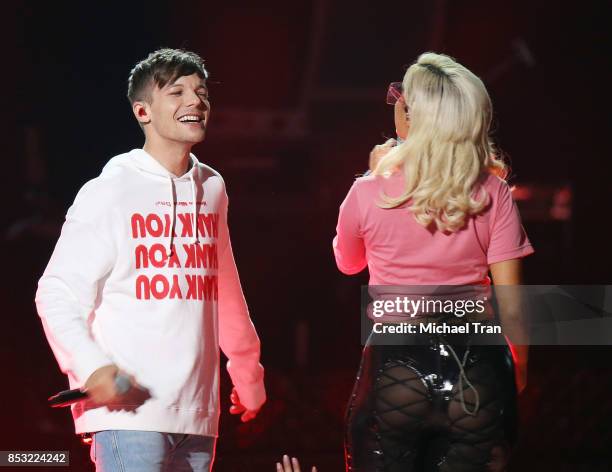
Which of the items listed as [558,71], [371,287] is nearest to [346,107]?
[558,71]

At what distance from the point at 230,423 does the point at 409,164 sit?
203 cm

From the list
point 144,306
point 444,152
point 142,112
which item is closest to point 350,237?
point 444,152

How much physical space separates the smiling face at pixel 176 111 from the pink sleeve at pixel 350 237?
47 cm

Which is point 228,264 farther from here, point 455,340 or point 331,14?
point 331,14

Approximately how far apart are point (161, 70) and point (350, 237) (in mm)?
713

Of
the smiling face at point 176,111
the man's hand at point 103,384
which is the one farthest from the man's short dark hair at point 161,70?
the man's hand at point 103,384

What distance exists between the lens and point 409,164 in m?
2.13

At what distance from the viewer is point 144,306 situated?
218 cm

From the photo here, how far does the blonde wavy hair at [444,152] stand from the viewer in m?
2.11

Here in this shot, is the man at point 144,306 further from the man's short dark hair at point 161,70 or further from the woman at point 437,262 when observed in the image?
the woman at point 437,262

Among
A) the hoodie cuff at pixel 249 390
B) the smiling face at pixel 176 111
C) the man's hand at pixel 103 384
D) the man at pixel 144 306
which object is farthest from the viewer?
the hoodie cuff at pixel 249 390

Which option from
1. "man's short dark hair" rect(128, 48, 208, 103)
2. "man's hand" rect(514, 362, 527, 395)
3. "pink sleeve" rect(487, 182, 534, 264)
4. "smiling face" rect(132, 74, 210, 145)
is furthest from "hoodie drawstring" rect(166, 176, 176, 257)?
"man's hand" rect(514, 362, 527, 395)

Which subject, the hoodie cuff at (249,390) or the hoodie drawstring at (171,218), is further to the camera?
the hoodie cuff at (249,390)

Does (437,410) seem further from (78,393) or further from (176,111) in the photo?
(176,111)
